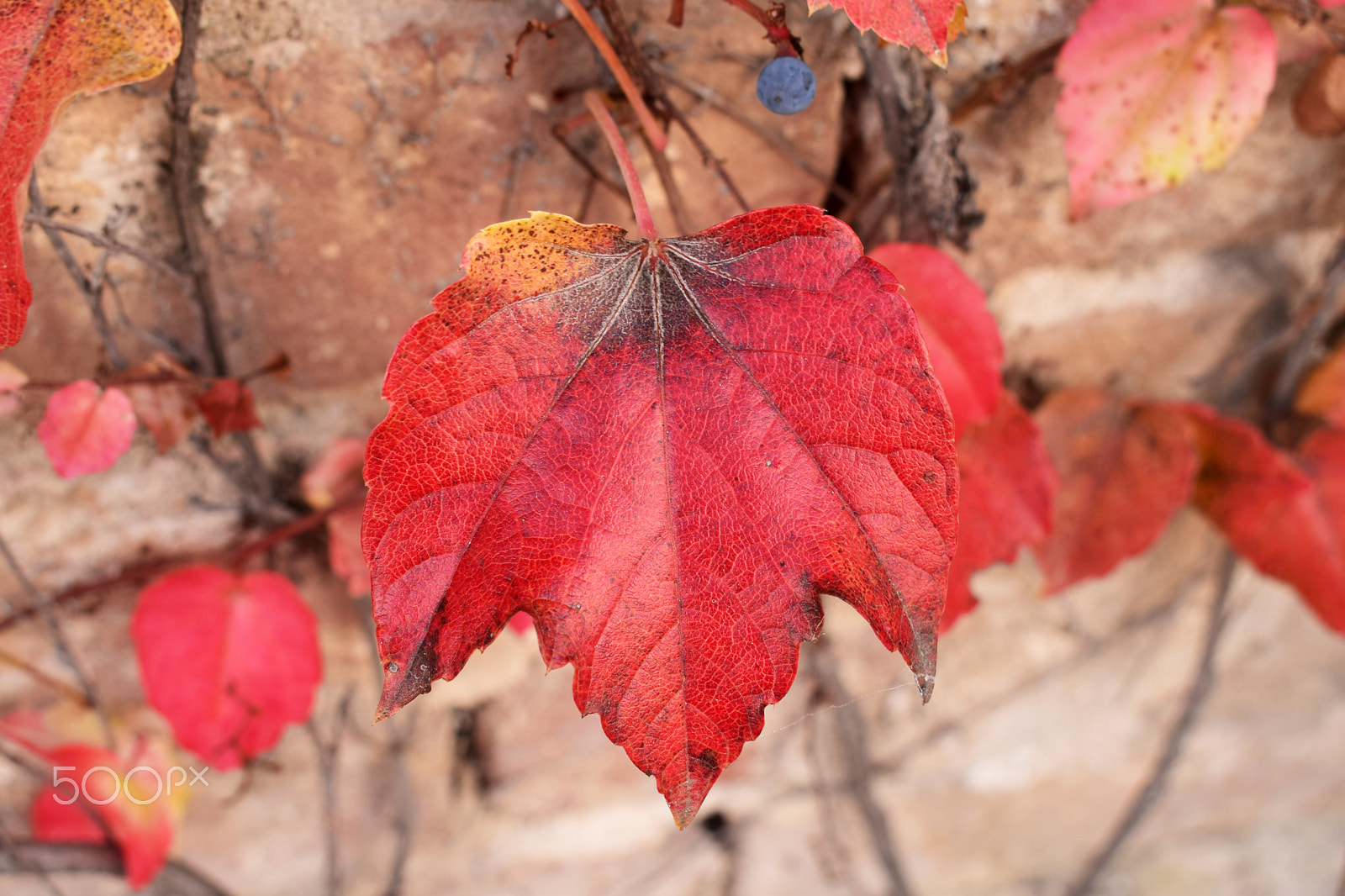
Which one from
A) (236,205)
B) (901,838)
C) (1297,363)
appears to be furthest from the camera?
(901,838)

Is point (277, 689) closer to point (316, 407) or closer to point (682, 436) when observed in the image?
point (316, 407)

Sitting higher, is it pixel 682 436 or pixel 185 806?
pixel 682 436

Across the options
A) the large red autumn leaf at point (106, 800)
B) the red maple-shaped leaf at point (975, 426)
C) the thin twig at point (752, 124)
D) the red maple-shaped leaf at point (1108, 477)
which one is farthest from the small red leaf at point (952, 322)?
the large red autumn leaf at point (106, 800)

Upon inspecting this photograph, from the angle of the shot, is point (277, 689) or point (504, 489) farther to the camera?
point (277, 689)

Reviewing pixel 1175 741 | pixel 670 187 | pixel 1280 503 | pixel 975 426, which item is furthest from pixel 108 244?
pixel 1175 741

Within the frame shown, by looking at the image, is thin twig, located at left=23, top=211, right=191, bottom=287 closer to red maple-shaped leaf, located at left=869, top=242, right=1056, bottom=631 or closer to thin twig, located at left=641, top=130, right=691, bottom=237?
thin twig, located at left=641, top=130, right=691, bottom=237

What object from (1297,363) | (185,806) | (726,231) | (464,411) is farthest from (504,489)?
(1297,363)

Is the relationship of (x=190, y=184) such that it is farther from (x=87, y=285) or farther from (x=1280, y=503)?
(x=1280, y=503)
